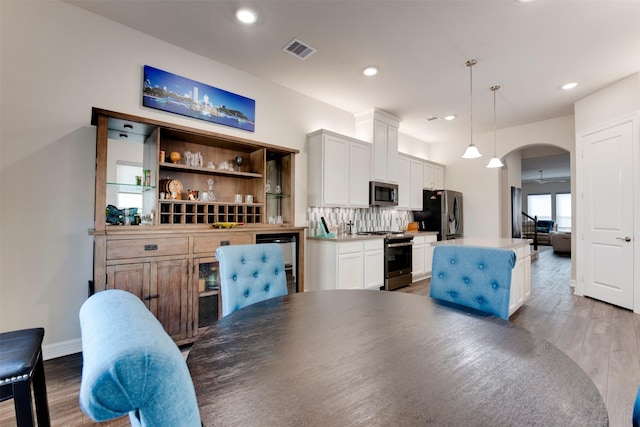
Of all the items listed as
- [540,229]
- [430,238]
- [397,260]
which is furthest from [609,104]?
[540,229]

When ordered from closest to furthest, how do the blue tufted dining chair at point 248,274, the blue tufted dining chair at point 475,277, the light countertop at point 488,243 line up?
the blue tufted dining chair at point 475,277 → the blue tufted dining chair at point 248,274 → the light countertop at point 488,243

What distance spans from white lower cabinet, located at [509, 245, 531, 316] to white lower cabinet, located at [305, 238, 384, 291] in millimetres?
1689

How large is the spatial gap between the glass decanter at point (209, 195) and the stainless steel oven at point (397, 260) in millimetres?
2566

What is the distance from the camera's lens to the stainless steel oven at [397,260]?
443cm

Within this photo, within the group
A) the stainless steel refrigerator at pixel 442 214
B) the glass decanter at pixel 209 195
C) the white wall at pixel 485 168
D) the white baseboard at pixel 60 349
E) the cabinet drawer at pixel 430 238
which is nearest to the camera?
the white baseboard at pixel 60 349

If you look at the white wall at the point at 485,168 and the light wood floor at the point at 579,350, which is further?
the white wall at the point at 485,168

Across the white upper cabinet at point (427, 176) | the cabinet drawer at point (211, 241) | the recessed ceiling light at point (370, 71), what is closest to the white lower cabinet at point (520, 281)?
the recessed ceiling light at point (370, 71)

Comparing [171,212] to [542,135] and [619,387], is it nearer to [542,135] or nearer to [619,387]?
[619,387]

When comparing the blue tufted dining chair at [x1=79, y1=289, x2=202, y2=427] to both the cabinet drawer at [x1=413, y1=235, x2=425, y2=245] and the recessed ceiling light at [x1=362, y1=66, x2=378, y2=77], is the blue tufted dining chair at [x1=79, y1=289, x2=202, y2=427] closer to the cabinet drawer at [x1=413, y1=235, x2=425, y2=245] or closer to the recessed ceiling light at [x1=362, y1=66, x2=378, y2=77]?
the recessed ceiling light at [x1=362, y1=66, x2=378, y2=77]

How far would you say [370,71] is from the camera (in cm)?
352

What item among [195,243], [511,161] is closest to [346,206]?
[195,243]

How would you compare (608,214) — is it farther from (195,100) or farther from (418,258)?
(195,100)

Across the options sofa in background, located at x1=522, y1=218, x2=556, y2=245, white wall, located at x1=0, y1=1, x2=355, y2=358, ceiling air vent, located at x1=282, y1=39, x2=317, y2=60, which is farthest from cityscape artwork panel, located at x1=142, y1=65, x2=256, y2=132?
sofa in background, located at x1=522, y1=218, x2=556, y2=245

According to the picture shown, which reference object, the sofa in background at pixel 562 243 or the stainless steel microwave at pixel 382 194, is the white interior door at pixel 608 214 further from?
the sofa in background at pixel 562 243
